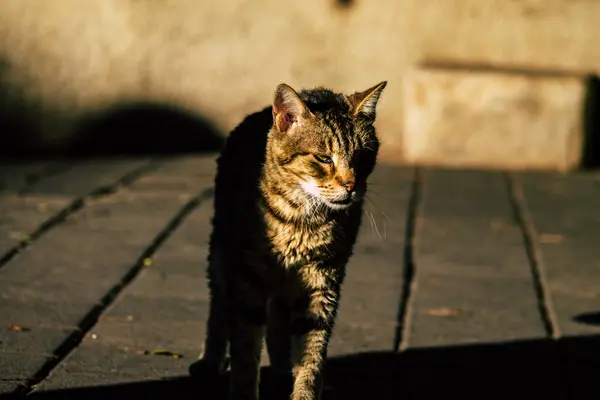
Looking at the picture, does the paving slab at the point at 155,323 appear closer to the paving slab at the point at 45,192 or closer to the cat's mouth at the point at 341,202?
the paving slab at the point at 45,192

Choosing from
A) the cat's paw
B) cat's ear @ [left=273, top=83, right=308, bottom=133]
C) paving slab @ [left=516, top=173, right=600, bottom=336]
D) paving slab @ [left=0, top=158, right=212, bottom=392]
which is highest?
cat's ear @ [left=273, top=83, right=308, bottom=133]

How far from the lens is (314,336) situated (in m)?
4.36

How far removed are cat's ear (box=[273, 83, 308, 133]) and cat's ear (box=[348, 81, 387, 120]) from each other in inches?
9.4

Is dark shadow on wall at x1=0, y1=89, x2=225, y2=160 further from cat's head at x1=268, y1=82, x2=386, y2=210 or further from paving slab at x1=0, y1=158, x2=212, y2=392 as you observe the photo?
cat's head at x1=268, y1=82, x2=386, y2=210

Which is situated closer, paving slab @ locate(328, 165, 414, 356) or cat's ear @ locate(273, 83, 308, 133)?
cat's ear @ locate(273, 83, 308, 133)

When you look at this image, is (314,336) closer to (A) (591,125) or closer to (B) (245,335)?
(B) (245,335)

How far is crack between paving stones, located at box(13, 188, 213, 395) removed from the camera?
4.54m

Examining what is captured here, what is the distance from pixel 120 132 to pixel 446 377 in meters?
5.47

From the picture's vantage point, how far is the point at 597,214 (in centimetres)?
776

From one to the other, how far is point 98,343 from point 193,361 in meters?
0.47

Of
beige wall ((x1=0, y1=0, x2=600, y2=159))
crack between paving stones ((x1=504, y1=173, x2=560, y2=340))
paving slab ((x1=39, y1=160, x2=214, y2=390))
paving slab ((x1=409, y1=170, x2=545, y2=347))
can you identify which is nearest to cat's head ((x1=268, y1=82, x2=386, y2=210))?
paving slab ((x1=39, y1=160, x2=214, y2=390))

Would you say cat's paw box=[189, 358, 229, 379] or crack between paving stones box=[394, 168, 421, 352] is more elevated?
cat's paw box=[189, 358, 229, 379]

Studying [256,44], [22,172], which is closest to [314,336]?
[22,172]

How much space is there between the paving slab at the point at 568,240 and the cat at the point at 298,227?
156 centimetres
